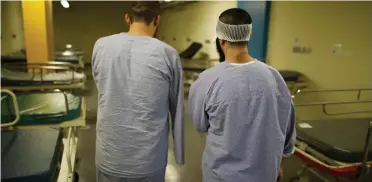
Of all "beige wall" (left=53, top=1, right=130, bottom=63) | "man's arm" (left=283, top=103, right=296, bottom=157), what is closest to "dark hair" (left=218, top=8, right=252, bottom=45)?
"man's arm" (left=283, top=103, right=296, bottom=157)

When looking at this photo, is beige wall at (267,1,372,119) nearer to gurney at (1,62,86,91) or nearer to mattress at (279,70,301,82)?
mattress at (279,70,301,82)

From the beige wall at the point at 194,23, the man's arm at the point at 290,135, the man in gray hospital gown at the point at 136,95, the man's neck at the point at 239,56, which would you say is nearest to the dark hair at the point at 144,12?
the man in gray hospital gown at the point at 136,95

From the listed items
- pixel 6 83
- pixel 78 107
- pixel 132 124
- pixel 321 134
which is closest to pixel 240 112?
pixel 132 124

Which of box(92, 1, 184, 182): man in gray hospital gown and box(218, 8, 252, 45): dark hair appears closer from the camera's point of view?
box(218, 8, 252, 45): dark hair

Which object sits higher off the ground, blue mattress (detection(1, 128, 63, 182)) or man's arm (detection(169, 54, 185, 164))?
man's arm (detection(169, 54, 185, 164))

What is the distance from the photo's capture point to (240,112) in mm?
1346

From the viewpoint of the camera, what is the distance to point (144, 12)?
1515mm

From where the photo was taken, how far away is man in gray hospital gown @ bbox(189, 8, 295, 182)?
134cm

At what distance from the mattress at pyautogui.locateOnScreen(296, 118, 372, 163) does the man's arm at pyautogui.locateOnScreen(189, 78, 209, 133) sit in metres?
1.38

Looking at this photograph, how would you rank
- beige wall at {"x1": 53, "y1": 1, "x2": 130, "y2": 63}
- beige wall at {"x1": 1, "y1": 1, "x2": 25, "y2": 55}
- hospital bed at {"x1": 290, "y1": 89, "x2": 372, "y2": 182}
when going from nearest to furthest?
hospital bed at {"x1": 290, "y1": 89, "x2": 372, "y2": 182} < beige wall at {"x1": 1, "y1": 1, "x2": 25, "y2": 55} < beige wall at {"x1": 53, "y1": 1, "x2": 130, "y2": 63}

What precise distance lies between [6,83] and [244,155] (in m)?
4.42

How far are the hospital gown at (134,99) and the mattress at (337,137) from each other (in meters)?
1.44

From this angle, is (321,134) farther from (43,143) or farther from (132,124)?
(43,143)

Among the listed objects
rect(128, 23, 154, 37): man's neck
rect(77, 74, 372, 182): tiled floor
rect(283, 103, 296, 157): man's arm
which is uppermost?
rect(128, 23, 154, 37): man's neck
